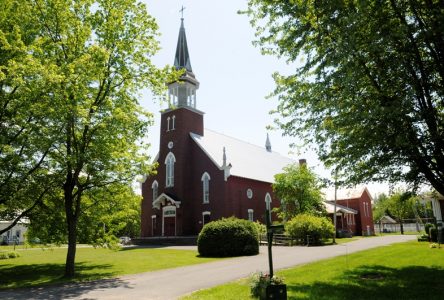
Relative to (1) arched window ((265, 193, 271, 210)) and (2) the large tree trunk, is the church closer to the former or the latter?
(1) arched window ((265, 193, 271, 210))

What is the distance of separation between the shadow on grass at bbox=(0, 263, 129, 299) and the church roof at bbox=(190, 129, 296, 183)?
2393 centimetres

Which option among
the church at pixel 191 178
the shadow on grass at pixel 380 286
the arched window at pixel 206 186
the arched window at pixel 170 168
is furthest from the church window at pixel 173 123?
the shadow on grass at pixel 380 286

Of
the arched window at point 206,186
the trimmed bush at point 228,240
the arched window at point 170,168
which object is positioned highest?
the arched window at point 170,168

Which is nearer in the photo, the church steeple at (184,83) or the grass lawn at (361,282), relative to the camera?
the grass lawn at (361,282)

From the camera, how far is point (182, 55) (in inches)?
1804

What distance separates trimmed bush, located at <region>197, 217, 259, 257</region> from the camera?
24.1m

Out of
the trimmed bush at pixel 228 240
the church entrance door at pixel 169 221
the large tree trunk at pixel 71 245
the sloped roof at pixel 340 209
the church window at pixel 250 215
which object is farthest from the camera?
the sloped roof at pixel 340 209

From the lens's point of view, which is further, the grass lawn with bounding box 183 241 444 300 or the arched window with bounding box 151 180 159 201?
the arched window with bounding box 151 180 159 201

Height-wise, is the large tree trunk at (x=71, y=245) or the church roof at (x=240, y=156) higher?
the church roof at (x=240, y=156)

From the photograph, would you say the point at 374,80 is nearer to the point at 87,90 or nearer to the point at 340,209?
the point at 87,90

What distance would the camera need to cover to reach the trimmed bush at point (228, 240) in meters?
24.1

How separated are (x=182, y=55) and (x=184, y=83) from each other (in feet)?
16.0

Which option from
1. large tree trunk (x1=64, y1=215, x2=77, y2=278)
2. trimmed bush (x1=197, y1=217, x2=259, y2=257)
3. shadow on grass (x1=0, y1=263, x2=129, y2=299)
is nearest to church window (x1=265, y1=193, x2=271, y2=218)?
trimmed bush (x1=197, y1=217, x2=259, y2=257)

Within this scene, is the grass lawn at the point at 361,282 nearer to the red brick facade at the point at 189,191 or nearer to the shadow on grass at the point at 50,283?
the shadow on grass at the point at 50,283
